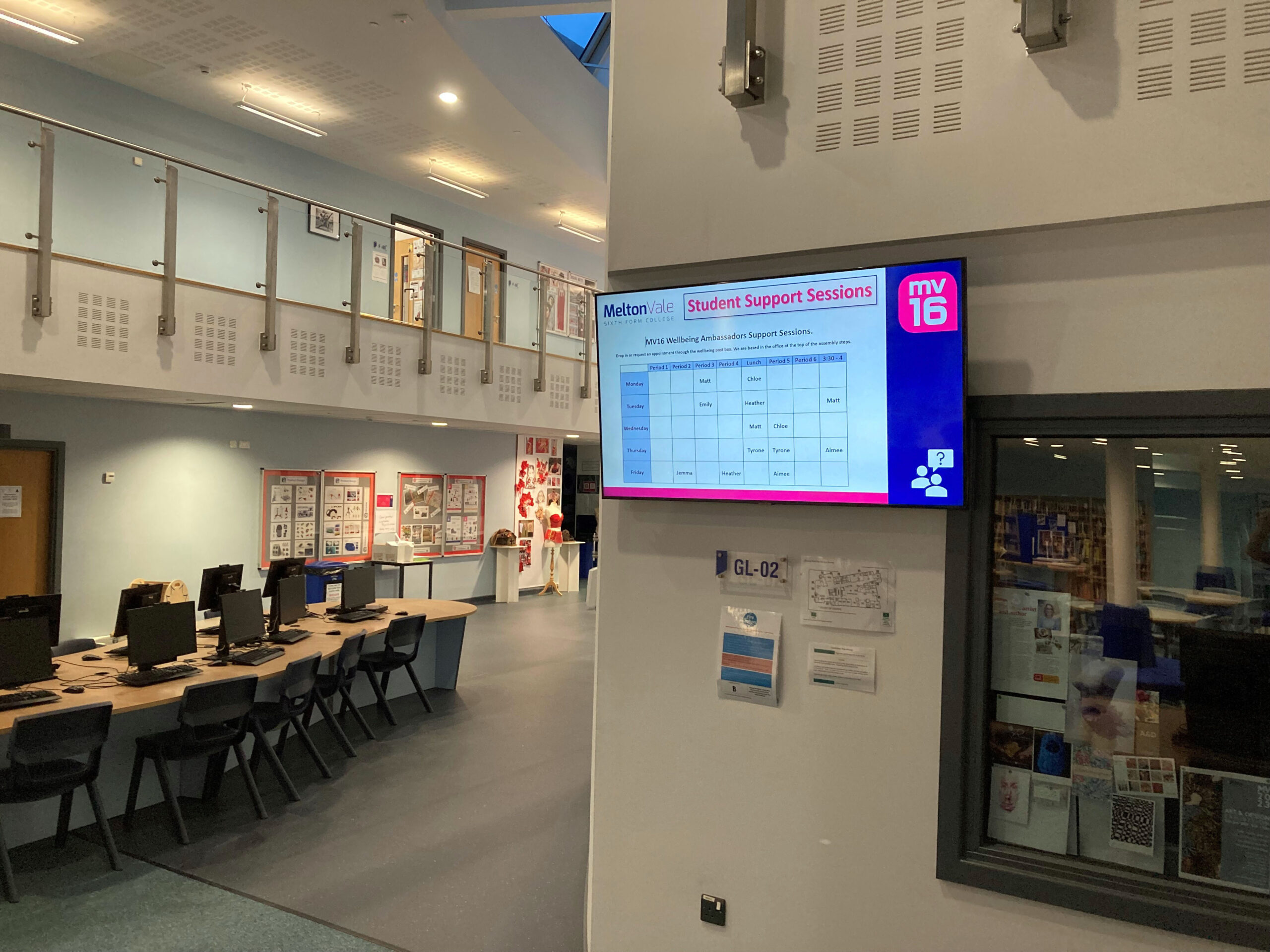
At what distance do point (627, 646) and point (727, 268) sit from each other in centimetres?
138

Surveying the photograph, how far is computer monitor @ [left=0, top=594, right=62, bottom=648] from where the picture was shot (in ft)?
16.3

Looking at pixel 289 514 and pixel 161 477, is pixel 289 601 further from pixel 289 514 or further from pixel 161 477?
pixel 289 514

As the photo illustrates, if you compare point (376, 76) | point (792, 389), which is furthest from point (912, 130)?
point (376, 76)

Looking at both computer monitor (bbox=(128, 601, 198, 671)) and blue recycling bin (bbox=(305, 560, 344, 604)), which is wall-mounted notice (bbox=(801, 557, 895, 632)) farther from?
blue recycling bin (bbox=(305, 560, 344, 604))

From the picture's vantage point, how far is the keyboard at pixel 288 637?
20.1 feet

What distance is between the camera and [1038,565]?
240 centimetres

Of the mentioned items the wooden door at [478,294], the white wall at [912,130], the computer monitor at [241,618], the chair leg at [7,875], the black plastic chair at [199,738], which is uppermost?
the wooden door at [478,294]

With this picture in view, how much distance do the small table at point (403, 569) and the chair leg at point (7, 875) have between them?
18.4 ft

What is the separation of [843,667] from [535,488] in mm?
11771

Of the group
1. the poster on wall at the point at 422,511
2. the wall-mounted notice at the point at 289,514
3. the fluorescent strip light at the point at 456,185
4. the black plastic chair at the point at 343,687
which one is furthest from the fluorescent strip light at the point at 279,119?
the black plastic chair at the point at 343,687

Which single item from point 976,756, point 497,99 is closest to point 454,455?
point 497,99

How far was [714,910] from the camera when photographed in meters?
2.72

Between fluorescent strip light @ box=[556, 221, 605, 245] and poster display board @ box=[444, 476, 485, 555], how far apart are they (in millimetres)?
4546

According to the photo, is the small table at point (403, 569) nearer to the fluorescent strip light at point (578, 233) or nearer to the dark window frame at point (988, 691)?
the fluorescent strip light at point (578, 233)
